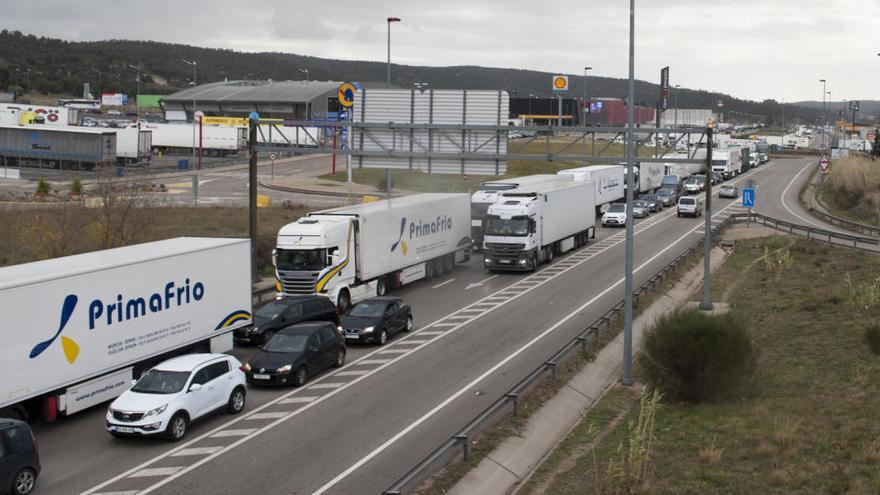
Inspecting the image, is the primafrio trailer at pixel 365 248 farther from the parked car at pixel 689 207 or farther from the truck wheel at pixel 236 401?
the parked car at pixel 689 207

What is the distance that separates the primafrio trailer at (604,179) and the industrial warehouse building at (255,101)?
85230 millimetres

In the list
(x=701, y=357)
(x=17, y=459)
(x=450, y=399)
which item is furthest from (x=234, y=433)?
(x=701, y=357)

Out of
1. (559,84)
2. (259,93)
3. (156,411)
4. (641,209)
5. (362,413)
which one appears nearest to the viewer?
(156,411)

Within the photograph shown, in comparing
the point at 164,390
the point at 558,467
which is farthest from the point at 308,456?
the point at 558,467

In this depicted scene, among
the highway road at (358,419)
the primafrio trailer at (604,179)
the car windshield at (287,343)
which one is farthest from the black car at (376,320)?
the primafrio trailer at (604,179)

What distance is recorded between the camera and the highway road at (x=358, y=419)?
16.7m

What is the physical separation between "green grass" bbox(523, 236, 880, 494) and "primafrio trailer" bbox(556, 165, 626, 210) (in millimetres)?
27153

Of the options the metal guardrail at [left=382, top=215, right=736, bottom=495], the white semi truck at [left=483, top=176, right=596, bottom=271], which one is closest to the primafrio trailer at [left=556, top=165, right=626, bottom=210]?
the white semi truck at [left=483, top=176, right=596, bottom=271]

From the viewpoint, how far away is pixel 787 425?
18.0 meters

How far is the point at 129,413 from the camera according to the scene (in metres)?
18.6

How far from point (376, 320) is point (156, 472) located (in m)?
11.8

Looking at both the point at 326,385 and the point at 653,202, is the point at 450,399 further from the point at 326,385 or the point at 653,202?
the point at 653,202

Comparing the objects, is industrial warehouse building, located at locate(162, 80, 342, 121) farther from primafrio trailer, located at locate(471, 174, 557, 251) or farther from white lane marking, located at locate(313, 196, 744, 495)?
white lane marking, located at locate(313, 196, 744, 495)

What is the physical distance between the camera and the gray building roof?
513 feet
